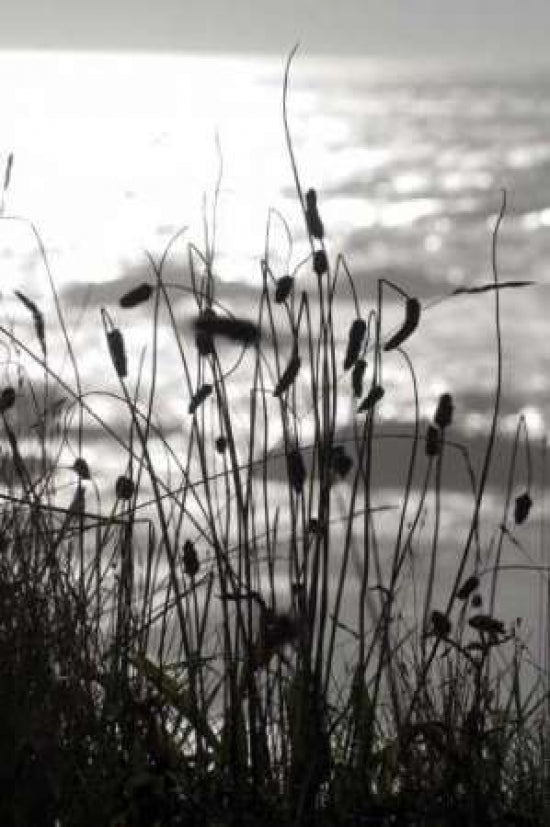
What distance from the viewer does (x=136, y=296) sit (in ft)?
7.12

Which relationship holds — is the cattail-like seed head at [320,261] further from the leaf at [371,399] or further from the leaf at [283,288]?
the leaf at [371,399]

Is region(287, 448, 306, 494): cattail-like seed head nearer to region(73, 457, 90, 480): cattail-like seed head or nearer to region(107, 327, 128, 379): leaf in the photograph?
region(107, 327, 128, 379): leaf

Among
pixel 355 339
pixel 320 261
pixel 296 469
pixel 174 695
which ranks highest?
pixel 320 261

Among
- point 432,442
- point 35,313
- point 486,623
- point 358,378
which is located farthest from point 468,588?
point 35,313

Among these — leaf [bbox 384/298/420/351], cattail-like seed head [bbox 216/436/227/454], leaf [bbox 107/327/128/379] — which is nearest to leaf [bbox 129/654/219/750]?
cattail-like seed head [bbox 216/436/227/454]

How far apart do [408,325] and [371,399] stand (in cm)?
11

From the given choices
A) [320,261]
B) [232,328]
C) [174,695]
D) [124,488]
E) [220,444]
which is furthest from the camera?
[174,695]

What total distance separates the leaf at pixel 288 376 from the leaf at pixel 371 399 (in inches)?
3.8

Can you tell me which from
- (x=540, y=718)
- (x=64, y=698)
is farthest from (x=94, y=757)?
(x=540, y=718)

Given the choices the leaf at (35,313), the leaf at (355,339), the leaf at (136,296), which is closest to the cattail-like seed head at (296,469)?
the leaf at (355,339)

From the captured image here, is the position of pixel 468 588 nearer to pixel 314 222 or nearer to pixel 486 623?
pixel 486 623

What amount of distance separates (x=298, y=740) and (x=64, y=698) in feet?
1.03

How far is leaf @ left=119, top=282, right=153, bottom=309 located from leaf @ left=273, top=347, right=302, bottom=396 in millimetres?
199

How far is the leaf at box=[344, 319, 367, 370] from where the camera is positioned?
2.12 m
